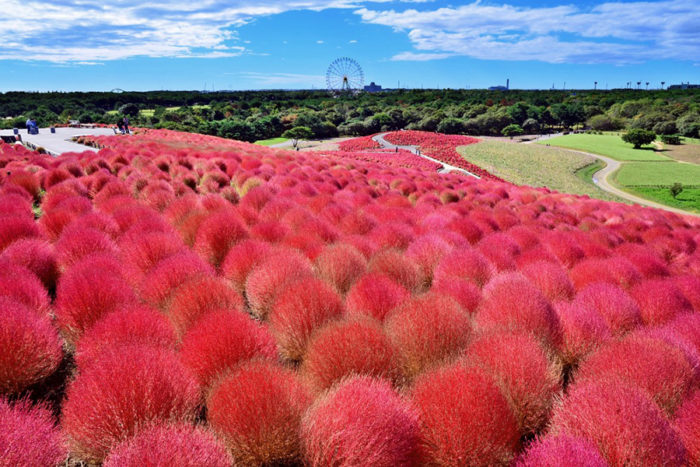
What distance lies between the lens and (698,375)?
→ 10.1ft

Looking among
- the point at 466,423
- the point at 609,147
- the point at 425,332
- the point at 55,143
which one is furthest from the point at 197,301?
the point at 609,147

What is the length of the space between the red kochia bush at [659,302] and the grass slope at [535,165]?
30.4 metres

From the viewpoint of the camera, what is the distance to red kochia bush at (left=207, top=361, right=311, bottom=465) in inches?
78.9

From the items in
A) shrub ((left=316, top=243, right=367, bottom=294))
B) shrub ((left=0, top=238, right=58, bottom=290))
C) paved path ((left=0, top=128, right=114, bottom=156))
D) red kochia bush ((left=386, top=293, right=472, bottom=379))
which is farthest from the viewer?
paved path ((left=0, top=128, right=114, bottom=156))

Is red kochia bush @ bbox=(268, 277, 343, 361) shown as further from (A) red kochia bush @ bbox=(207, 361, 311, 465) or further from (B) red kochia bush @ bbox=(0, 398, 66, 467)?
(B) red kochia bush @ bbox=(0, 398, 66, 467)

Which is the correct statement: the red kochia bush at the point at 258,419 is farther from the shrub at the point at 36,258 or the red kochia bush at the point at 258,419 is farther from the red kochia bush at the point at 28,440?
the shrub at the point at 36,258

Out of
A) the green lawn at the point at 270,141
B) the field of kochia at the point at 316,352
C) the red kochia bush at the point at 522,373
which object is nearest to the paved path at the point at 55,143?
the field of kochia at the point at 316,352

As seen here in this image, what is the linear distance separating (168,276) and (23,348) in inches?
47.2

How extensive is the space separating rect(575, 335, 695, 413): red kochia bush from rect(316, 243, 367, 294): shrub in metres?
2.15

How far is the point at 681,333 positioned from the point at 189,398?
432cm

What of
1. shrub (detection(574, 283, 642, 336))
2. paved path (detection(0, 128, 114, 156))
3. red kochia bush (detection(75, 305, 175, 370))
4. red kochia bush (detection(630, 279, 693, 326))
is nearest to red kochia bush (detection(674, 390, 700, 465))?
shrub (detection(574, 283, 642, 336))

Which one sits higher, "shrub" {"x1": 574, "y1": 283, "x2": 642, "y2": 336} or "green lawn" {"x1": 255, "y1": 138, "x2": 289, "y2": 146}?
"green lawn" {"x1": 255, "y1": 138, "x2": 289, "y2": 146}

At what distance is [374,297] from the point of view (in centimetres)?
357

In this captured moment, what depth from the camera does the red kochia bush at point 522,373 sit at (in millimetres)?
2594
